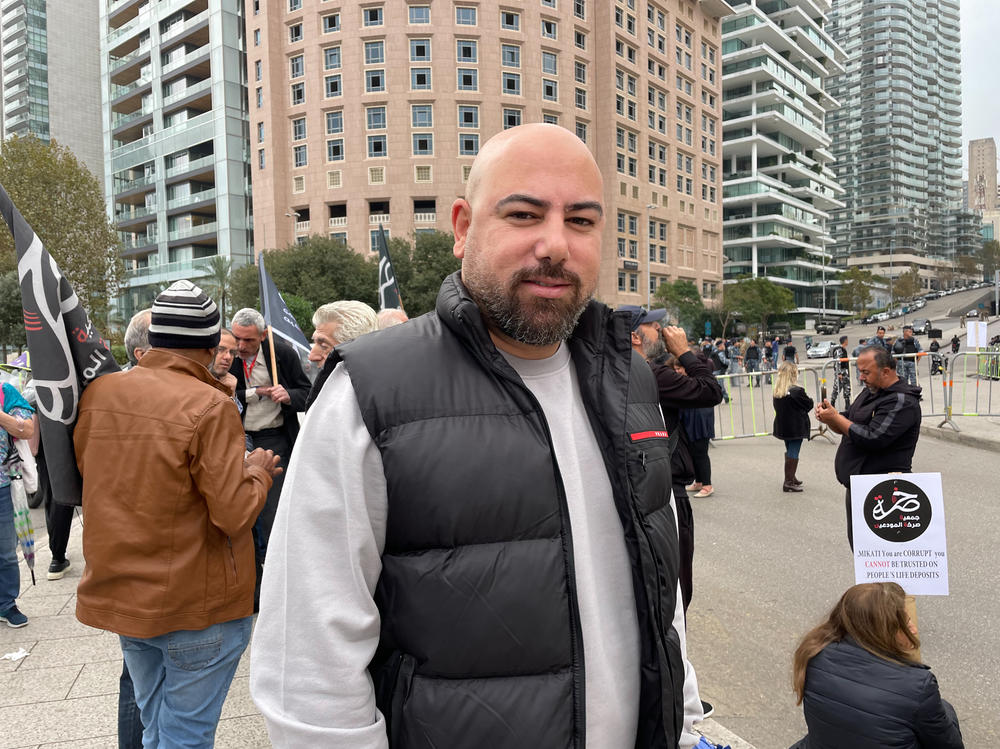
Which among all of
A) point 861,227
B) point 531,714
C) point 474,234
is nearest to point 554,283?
point 474,234

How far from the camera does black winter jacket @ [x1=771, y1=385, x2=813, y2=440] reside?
793cm

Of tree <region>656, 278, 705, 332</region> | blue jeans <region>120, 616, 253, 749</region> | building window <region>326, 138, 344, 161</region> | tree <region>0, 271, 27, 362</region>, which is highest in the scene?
building window <region>326, 138, 344, 161</region>

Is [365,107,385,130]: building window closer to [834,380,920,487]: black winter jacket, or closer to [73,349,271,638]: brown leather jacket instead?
[834,380,920,487]: black winter jacket

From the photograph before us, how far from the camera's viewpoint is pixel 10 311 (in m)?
27.5

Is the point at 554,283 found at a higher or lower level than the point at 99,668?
higher

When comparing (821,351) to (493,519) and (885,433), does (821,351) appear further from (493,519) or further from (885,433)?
(493,519)

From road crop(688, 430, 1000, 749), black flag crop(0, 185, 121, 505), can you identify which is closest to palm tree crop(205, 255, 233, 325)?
road crop(688, 430, 1000, 749)

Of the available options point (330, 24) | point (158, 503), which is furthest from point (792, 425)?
point (330, 24)

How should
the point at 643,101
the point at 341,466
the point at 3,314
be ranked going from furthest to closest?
the point at 643,101 → the point at 3,314 → the point at 341,466

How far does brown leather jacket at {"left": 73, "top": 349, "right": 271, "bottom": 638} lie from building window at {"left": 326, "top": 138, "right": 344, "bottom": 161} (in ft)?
175

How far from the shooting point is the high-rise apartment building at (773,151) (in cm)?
8019

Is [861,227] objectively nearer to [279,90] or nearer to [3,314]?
[279,90]

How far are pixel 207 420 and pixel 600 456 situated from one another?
1386 millimetres

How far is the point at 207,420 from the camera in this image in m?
2.13
